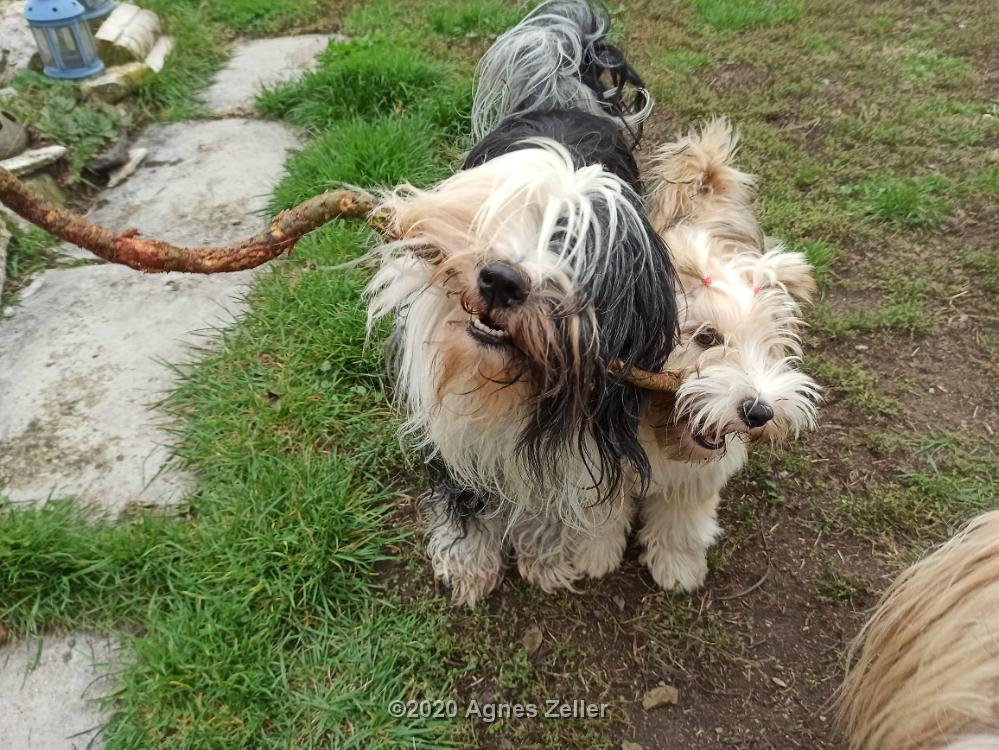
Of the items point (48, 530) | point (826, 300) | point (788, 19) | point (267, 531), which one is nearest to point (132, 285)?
point (48, 530)

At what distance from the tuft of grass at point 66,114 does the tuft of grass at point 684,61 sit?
393cm

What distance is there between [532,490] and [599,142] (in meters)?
1.21

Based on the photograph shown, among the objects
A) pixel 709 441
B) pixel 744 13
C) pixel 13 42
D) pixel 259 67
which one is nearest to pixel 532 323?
pixel 709 441

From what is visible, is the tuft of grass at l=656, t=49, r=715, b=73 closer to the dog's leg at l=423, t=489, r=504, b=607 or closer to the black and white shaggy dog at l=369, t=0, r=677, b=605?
the black and white shaggy dog at l=369, t=0, r=677, b=605

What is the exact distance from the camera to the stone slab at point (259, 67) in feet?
16.8

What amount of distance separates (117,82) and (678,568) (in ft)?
15.7

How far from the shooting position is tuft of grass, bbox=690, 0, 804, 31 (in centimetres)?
614

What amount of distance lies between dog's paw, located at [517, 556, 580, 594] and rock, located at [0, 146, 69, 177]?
343 cm

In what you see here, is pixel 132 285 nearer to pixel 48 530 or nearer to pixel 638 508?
pixel 48 530

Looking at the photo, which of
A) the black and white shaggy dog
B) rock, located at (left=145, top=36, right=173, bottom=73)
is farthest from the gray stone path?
the black and white shaggy dog

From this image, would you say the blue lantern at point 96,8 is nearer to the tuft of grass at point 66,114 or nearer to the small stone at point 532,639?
the tuft of grass at point 66,114

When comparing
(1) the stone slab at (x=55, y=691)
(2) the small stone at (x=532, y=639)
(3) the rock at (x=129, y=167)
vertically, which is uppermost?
(3) the rock at (x=129, y=167)

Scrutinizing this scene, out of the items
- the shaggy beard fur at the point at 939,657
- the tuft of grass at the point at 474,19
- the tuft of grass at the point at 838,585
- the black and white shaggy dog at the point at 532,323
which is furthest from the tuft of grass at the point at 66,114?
the shaggy beard fur at the point at 939,657

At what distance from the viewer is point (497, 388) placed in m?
1.62
